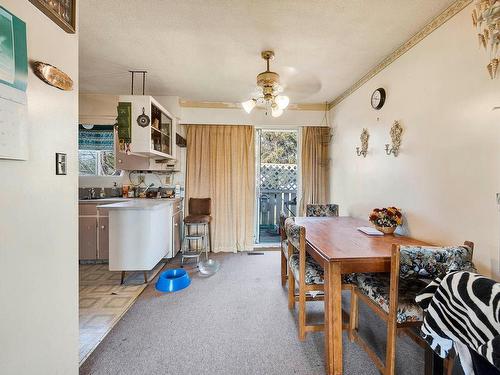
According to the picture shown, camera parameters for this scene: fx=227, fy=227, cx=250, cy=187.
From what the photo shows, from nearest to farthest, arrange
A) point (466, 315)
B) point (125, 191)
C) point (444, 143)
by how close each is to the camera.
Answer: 1. point (466, 315)
2. point (444, 143)
3. point (125, 191)

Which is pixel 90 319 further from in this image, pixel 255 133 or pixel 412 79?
pixel 412 79

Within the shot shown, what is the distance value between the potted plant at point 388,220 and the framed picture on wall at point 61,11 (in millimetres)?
2531

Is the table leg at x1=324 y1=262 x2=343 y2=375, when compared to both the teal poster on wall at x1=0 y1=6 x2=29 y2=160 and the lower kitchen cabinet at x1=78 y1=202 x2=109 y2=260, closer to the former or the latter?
the teal poster on wall at x1=0 y1=6 x2=29 y2=160

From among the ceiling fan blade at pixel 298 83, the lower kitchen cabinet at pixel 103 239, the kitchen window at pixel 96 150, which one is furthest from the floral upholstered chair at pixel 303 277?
the kitchen window at pixel 96 150

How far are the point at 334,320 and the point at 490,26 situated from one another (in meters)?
1.85

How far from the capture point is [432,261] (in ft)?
3.86

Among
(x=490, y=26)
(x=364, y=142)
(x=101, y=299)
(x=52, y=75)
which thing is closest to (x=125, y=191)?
(x=101, y=299)

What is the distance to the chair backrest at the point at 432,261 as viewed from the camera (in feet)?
3.87

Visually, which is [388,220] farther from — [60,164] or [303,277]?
[60,164]

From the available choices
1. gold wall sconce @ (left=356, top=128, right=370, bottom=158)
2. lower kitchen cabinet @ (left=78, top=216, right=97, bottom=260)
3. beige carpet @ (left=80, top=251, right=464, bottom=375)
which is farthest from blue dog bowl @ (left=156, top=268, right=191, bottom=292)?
gold wall sconce @ (left=356, top=128, right=370, bottom=158)

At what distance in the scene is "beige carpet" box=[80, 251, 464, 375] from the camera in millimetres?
1508

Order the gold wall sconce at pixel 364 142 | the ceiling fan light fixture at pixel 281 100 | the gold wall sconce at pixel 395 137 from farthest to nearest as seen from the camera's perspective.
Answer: the gold wall sconce at pixel 364 142
the ceiling fan light fixture at pixel 281 100
the gold wall sconce at pixel 395 137

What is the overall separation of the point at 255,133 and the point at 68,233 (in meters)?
3.22

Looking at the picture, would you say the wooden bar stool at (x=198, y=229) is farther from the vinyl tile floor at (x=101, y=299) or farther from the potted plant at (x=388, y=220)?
the potted plant at (x=388, y=220)
